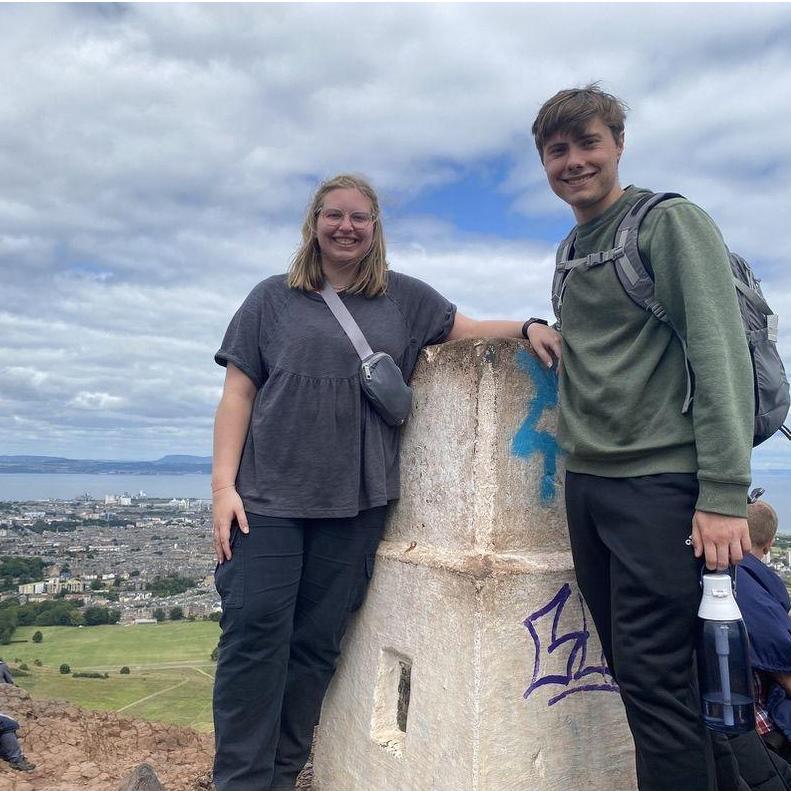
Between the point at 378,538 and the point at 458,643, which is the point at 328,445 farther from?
the point at 458,643

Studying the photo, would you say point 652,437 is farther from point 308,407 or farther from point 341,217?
point 341,217

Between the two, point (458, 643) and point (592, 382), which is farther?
point (458, 643)

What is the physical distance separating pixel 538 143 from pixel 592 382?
2.92 feet

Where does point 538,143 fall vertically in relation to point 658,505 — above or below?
above

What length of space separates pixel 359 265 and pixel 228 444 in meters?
0.93

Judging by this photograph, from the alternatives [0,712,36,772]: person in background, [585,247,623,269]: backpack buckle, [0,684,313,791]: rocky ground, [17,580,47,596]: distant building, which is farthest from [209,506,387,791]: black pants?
[17,580,47,596]: distant building

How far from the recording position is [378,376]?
2877mm

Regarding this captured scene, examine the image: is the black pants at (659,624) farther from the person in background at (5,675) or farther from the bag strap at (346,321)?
the person in background at (5,675)

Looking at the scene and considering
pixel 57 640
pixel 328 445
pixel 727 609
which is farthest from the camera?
pixel 57 640

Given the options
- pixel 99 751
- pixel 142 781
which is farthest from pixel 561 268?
pixel 99 751

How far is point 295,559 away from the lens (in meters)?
2.93

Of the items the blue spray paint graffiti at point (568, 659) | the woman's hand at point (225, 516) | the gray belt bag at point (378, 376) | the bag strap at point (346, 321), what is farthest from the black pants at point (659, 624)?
the woman's hand at point (225, 516)

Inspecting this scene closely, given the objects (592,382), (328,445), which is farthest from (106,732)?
(592,382)

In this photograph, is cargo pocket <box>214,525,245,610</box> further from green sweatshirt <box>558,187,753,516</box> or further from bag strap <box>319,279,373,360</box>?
green sweatshirt <box>558,187,753,516</box>
